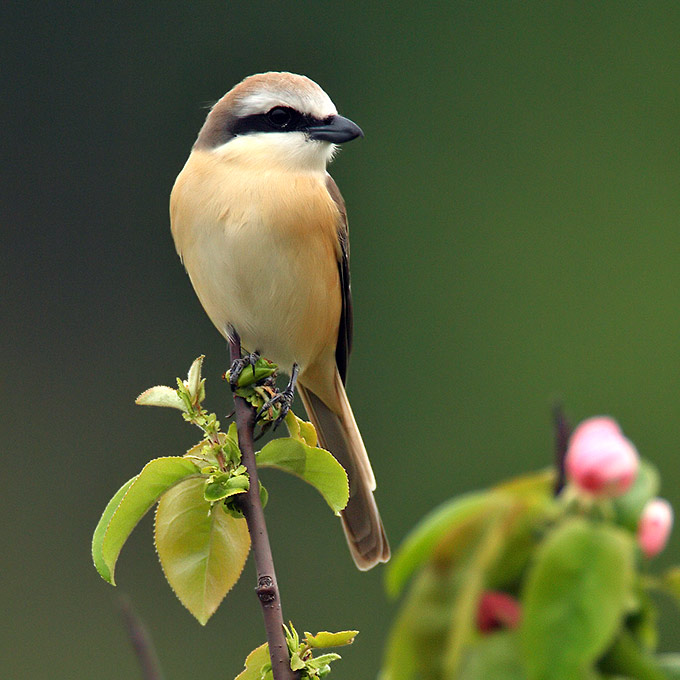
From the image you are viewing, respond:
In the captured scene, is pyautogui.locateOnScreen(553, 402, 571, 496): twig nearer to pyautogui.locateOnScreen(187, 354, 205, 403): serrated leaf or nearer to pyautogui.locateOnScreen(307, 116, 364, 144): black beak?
pyautogui.locateOnScreen(187, 354, 205, 403): serrated leaf

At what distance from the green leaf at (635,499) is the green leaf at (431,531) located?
0.32 ft

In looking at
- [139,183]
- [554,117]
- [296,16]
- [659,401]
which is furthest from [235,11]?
[659,401]

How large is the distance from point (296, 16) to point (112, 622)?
519 centimetres

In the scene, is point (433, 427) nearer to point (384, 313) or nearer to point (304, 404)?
point (384, 313)

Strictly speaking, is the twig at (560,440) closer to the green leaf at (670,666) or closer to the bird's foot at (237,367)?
the green leaf at (670,666)

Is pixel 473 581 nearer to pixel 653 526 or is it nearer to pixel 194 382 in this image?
pixel 653 526

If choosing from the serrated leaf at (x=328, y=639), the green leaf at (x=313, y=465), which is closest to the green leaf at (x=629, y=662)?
the serrated leaf at (x=328, y=639)

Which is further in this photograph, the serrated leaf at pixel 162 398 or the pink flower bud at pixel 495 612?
the serrated leaf at pixel 162 398

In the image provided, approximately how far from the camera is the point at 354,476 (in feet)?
10.8

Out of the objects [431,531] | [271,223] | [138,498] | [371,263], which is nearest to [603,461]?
[431,531]

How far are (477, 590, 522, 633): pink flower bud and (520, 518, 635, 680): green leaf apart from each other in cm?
5

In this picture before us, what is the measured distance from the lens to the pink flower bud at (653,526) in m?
0.83

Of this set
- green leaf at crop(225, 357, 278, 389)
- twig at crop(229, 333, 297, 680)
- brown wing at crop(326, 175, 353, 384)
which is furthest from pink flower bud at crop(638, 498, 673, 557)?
brown wing at crop(326, 175, 353, 384)

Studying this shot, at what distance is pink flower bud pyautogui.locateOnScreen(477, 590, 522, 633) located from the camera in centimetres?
86
